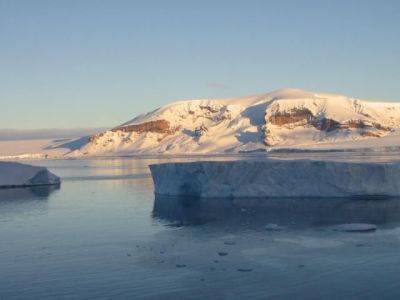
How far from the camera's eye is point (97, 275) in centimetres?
909

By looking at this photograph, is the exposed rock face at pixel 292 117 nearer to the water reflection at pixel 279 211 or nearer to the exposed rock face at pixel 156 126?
the exposed rock face at pixel 156 126

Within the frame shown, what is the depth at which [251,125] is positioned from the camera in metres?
89.0

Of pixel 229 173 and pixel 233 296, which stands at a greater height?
pixel 229 173

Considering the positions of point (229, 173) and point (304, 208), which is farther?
point (229, 173)

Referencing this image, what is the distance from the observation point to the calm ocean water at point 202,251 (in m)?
8.24

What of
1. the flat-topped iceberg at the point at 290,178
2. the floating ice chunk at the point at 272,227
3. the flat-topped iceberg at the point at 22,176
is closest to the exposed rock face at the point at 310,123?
the flat-topped iceberg at the point at 22,176

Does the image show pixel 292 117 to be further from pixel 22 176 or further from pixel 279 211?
pixel 279 211

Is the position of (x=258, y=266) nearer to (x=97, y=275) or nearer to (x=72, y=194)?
(x=97, y=275)

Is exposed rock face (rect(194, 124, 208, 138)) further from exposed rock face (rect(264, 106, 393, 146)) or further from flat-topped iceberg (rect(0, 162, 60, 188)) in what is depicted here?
flat-topped iceberg (rect(0, 162, 60, 188))

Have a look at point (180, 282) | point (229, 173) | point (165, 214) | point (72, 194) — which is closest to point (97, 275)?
point (180, 282)

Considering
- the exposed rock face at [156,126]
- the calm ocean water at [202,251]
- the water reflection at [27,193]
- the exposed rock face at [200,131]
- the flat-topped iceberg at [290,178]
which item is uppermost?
the exposed rock face at [156,126]

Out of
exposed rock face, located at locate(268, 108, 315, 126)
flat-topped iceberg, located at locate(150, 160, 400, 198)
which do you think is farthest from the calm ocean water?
exposed rock face, located at locate(268, 108, 315, 126)

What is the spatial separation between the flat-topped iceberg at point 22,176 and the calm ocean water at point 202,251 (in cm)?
838

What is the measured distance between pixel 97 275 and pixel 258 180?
983cm
